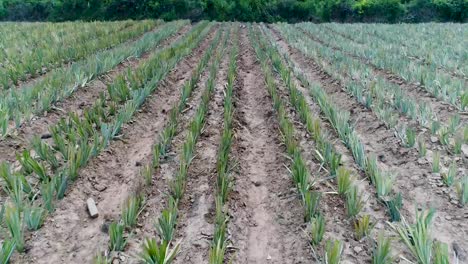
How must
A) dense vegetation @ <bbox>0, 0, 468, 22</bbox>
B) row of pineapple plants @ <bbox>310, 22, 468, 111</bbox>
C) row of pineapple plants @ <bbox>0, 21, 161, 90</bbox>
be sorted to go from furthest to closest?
dense vegetation @ <bbox>0, 0, 468, 22</bbox>
row of pineapple plants @ <bbox>0, 21, 161, 90</bbox>
row of pineapple plants @ <bbox>310, 22, 468, 111</bbox>

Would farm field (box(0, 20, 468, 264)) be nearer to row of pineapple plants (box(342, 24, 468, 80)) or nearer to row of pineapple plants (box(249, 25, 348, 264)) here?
row of pineapple plants (box(249, 25, 348, 264))

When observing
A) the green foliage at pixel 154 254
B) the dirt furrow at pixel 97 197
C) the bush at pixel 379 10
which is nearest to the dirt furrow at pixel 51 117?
the dirt furrow at pixel 97 197

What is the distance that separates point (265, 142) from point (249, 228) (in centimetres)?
152

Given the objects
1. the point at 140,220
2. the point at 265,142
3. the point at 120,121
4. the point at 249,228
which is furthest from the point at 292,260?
the point at 120,121

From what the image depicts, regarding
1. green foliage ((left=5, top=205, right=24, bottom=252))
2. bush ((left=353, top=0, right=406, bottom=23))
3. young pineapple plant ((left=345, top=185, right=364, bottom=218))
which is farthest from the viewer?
bush ((left=353, top=0, right=406, bottom=23))

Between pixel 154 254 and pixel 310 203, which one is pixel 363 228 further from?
pixel 154 254

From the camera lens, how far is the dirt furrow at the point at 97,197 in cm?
230

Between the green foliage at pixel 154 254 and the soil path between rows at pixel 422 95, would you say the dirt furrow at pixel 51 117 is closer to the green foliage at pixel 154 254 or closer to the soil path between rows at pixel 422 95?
the green foliage at pixel 154 254

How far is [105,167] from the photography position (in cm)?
334

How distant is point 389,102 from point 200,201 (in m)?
3.08

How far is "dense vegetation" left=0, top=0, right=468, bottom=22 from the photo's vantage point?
2333 centimetres

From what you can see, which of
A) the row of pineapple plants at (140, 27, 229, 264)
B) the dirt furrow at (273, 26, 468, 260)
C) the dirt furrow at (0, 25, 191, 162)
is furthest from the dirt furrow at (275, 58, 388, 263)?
the dirt furrow at (0, 25, 191, 162)

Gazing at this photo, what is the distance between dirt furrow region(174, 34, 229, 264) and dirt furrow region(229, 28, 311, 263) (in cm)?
18

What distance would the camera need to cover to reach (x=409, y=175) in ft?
10.3
